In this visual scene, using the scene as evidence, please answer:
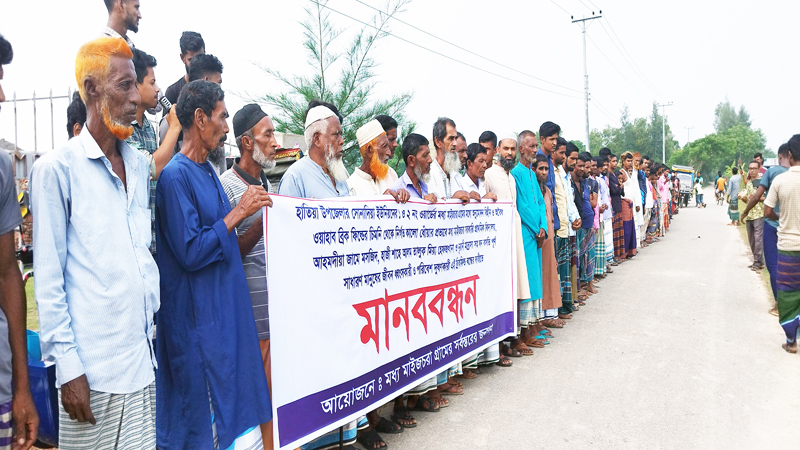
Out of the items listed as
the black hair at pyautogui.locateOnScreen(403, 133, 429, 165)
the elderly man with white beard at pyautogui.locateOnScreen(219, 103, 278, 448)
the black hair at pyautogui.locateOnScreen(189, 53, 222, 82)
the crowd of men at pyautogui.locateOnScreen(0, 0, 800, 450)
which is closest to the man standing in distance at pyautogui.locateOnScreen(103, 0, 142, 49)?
the crowd of men at pyautogui.locateOnScreen(0, 0, 800, 450)

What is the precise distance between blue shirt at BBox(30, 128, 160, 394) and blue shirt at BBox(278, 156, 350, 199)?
141cm

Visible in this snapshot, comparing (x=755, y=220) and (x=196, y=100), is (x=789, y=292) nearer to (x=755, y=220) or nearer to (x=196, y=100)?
(x=755, y=220)

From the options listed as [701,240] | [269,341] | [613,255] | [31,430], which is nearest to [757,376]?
[269,341]

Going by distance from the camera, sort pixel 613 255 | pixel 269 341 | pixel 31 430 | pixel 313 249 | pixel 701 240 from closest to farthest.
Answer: pixel 31 430 → pixel 269 341 → pixel 313 249 → pixel 613 255 → pixel 701 240

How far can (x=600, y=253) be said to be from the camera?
1021cm

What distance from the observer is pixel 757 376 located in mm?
4758

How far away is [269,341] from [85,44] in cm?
155

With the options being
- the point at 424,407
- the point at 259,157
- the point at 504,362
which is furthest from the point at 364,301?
the point at 504,362

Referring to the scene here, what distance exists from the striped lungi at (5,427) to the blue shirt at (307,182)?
6.02ft

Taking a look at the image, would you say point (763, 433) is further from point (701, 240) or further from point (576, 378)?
point (701, 240)

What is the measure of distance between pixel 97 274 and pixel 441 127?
3.84 metres

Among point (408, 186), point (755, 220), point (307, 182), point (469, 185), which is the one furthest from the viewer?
point (755, 220)

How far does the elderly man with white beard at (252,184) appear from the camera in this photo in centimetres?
274

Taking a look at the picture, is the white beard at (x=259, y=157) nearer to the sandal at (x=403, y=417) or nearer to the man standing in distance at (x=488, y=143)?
the sandal at (x=403, y=417)
